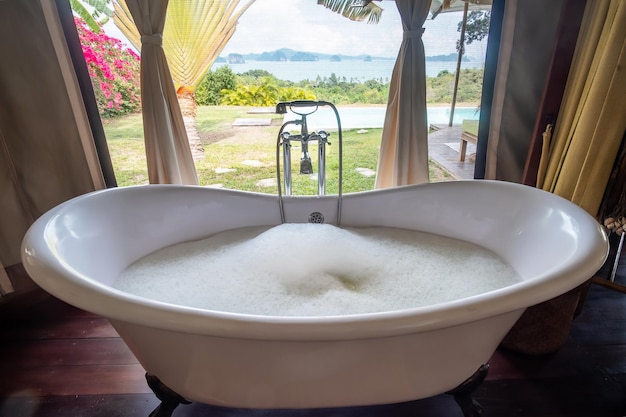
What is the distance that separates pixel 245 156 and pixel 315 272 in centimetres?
114

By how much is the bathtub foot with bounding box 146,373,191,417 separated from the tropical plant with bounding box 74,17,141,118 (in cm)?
139

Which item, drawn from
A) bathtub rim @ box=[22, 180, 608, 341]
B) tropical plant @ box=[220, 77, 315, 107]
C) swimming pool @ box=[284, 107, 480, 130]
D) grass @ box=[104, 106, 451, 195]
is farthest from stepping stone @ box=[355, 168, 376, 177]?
bathtub rim @ box=[22, 180, 608, 341]

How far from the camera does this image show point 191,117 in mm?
1932

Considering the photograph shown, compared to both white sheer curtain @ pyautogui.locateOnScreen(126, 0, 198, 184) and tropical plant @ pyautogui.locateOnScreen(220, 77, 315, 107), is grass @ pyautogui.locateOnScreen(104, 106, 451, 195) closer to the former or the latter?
tropical plant @ pyautogui.locateOnScreen(220, 77, 315, 107)

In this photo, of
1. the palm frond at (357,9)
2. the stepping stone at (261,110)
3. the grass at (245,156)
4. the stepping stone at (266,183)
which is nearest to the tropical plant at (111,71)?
the grass at (245,156)

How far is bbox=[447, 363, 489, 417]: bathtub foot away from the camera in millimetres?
1029

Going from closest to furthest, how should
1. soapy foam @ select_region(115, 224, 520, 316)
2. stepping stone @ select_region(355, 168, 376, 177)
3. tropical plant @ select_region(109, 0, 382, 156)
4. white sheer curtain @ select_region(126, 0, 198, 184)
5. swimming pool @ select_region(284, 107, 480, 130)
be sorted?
1. soapy foam @ select_region(115, 224, 520, 316)
2. white sheer curtain @ select_region(126, 0, 198, 184)
3. tropical plant @ select_region(109, 0, 382, 156)
4. swimming pool @ select_region(284, 107, 480, 130)
5. stepping stone @ select_region(355, 168, 376, 177)

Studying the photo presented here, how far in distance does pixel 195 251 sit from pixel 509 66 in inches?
64.4

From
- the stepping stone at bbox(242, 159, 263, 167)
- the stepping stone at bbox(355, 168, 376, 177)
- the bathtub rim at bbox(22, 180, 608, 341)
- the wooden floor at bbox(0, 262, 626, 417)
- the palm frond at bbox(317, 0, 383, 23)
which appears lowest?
the wooden floor at bbox(0, 262, 626, 417)

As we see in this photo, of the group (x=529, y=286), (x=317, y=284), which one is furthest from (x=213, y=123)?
(x=529, y=286)

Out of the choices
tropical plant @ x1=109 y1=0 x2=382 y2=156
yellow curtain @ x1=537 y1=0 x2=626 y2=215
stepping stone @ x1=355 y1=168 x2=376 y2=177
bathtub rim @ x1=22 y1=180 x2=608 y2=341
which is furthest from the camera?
stepping stone @ x1=355 y1=168 x2=376 y2=177

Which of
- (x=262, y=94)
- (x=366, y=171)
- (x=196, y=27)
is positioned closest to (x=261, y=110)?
(x=262, y=94)

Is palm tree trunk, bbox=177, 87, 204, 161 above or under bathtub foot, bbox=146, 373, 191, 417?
above

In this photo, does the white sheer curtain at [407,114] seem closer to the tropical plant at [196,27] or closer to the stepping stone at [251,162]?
the tropical plant at [196,27]
